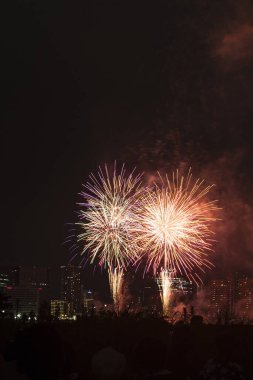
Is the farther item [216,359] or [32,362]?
[216,359]

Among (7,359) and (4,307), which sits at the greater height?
(4,307)

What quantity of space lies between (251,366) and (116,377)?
5.36 meters

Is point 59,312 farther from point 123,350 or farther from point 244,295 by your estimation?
point 244,295

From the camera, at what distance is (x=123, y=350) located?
12.6m

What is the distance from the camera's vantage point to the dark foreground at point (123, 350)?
5.13 m

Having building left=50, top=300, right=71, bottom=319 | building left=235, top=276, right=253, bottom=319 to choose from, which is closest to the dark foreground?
building left=50, top=300, right=71, bottom=319

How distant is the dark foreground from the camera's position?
202 inches

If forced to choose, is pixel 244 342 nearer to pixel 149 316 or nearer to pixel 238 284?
pixel 149 316

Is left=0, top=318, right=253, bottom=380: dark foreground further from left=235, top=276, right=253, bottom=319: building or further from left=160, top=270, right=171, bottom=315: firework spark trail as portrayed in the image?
left=235, top=276, right=253, bottom=319: building

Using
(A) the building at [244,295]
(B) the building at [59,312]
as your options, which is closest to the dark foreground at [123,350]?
(B) the building at [59,312]

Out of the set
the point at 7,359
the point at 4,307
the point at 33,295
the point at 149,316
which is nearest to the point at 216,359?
the point at 7,359

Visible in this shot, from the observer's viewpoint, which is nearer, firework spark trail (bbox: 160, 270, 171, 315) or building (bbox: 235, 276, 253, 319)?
firework spark trail (bbox: 160, 270, 171, 315)

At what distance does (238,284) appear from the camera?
48.6m

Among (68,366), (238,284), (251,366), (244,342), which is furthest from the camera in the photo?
(238,284)
